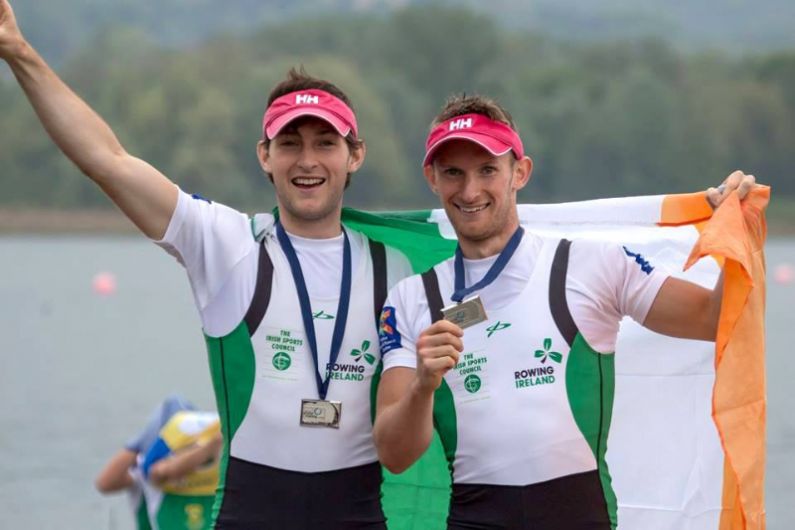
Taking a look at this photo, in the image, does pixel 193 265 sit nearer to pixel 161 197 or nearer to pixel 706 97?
pixel 161 197

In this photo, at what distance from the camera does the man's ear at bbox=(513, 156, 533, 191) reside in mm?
5172

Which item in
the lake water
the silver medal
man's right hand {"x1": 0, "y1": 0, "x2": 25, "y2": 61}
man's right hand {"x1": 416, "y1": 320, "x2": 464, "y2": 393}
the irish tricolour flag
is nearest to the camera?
man's right hand {"x1": 416, "y1": 320, "x2": 464, "y2": 393}

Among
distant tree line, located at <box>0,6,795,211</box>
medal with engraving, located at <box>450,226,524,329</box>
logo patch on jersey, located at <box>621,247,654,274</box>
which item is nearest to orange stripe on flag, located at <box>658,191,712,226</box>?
logo patch on jersey, located at <box>621,247,654,274</box>

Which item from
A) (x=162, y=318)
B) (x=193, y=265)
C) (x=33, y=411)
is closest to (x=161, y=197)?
(x=193, y=265)

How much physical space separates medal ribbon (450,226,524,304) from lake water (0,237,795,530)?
18.7 ft

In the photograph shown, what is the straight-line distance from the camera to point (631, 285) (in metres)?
5.05

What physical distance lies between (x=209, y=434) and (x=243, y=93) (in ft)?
252

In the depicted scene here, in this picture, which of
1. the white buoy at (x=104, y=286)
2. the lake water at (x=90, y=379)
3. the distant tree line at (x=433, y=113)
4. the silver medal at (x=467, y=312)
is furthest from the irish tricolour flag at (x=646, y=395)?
the distant tree line at (x=433, y=113)

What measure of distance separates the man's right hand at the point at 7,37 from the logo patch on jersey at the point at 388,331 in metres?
1.51

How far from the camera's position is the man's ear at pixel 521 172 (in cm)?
517

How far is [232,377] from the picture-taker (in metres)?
5.29

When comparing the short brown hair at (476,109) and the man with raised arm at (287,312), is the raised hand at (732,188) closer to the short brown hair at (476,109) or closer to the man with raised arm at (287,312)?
the short brown hair at (476,109)

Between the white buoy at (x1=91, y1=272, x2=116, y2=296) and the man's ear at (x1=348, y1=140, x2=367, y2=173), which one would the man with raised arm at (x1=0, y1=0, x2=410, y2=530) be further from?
the white buoy at (x1=91, y1=272, x2=116, y2=296)

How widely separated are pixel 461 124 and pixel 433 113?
8407 cm
